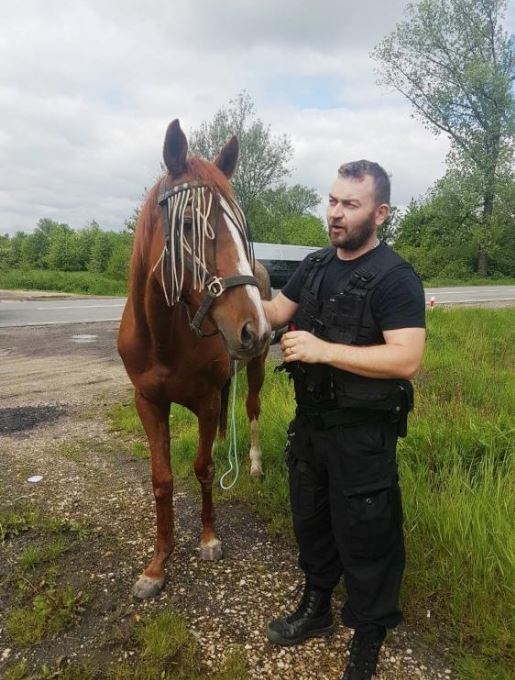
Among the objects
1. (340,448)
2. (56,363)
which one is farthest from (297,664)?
(56,363)

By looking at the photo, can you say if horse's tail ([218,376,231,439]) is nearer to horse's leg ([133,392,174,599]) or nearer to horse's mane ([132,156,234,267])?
horse's leg ([133,392,174,599])

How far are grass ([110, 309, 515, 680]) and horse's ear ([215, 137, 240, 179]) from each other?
2.32 m

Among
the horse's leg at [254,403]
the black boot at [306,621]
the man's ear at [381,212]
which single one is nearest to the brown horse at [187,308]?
the man's ear at [381,212]

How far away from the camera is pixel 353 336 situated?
1.98 metres

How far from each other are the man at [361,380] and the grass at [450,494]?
1.79ft

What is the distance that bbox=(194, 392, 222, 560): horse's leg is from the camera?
9.56 feet

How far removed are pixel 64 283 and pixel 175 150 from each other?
23344 mm

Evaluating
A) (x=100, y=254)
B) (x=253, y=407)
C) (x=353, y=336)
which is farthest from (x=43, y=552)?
(x=100, y=254)

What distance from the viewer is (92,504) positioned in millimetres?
3592

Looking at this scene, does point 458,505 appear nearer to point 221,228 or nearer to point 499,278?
point 221,228

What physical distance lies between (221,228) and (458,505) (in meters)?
2.19

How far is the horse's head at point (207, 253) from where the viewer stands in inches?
72.8

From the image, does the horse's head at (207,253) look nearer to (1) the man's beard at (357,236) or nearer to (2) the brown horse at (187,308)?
(2) the brown horse at (187,308)

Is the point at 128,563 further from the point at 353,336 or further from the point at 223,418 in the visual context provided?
the point at 353,336
